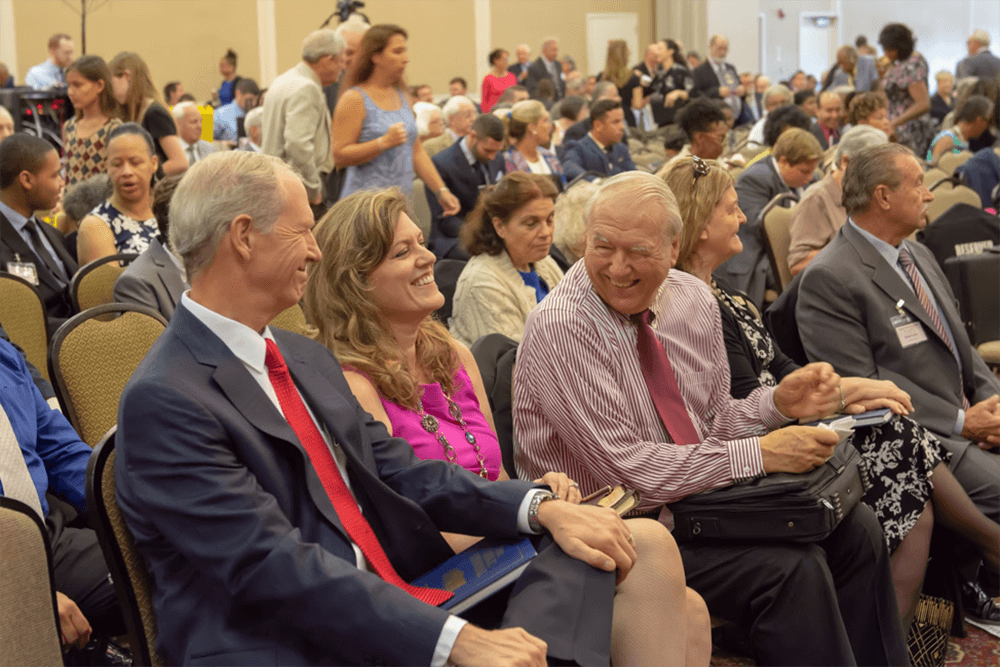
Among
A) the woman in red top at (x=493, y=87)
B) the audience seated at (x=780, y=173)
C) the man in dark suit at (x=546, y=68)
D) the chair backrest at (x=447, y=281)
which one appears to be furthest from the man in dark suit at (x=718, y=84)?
the chair backrest at (x=447, y=281)

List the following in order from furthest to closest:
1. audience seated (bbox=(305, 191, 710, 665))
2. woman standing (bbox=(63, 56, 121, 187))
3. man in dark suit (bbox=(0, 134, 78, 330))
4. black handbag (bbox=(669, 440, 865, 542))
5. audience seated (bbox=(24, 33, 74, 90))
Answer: audience seated (bbox=(24, 33, 74, 90)), woman standing (bbox=(63, 56, 121, 187)), man in dark suit (bbox=(0, 134, 78, 330)), black handbag (bbox=(669, 440, 865, 542)), audience seated (bbox=(305, 191, 710, 665))

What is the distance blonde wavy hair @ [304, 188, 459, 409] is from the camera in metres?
2.03

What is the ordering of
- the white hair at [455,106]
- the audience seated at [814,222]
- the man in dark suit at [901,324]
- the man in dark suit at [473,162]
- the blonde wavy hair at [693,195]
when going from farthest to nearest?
the white hair at [455,106]
the man in dark suit at [473,162]
the audience seated at [814,222]
the man in dark suit at [901,324]
the blonde wavy hair at [693,195]

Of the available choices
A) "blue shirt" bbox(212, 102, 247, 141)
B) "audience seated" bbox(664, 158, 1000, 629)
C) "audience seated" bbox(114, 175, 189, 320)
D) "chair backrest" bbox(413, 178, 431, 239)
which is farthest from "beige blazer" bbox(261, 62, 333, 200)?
"blue shirt" bbox(212, 102, 247, 141)

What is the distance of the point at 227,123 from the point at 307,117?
Result: 24.5 feet

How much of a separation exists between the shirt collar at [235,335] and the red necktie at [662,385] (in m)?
1.00

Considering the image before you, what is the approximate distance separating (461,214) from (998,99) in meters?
4.41

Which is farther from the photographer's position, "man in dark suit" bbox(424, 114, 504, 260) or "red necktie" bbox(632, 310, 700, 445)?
"man in dark suit" bbox(424, 114, 504, 260)

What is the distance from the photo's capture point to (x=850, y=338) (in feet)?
9.76

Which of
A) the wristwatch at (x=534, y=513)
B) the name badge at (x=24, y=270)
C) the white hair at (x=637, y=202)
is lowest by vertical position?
the wristwatch at (x=534, y=513)

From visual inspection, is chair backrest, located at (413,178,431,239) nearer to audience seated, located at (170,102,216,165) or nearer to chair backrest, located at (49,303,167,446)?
audience seated, located at (170,102,216,165)

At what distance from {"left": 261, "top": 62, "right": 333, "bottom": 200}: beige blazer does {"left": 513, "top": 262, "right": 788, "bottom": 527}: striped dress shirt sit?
2993 millimetres

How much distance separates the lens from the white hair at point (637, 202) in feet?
7.34

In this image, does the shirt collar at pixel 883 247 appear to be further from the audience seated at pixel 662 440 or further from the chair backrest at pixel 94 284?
the chair backrest at pixel 94 284
